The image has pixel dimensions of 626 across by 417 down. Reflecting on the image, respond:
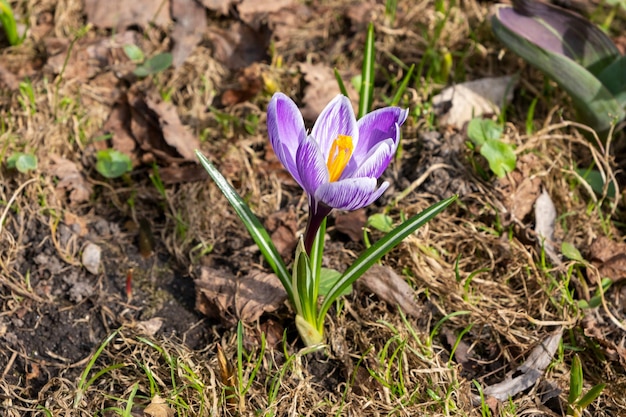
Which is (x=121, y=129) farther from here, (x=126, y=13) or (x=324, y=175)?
(x=324, y=175)

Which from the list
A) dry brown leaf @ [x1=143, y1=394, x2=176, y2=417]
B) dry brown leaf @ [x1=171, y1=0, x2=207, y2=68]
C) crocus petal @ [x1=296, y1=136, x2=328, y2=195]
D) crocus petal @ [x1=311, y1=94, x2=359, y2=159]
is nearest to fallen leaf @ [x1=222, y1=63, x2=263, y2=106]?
dry brown leaf @ [x1=171, y1=0, x2=207, y2=68]

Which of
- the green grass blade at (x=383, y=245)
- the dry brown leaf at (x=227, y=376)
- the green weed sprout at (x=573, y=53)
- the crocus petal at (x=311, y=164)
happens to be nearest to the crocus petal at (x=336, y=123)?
the crocus petal at (x=311, y=164)

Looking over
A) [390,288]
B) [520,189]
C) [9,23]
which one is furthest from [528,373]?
[9,23]

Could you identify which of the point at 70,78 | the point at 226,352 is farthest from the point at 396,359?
the point at 70,78

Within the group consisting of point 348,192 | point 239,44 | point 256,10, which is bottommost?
point 239,44

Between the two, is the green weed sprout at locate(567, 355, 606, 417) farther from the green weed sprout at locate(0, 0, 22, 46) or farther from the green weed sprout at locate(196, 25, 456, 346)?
the green weed sprout at locate(0, 0, 22, 46)

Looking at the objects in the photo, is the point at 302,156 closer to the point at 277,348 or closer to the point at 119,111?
the point at 277,348
